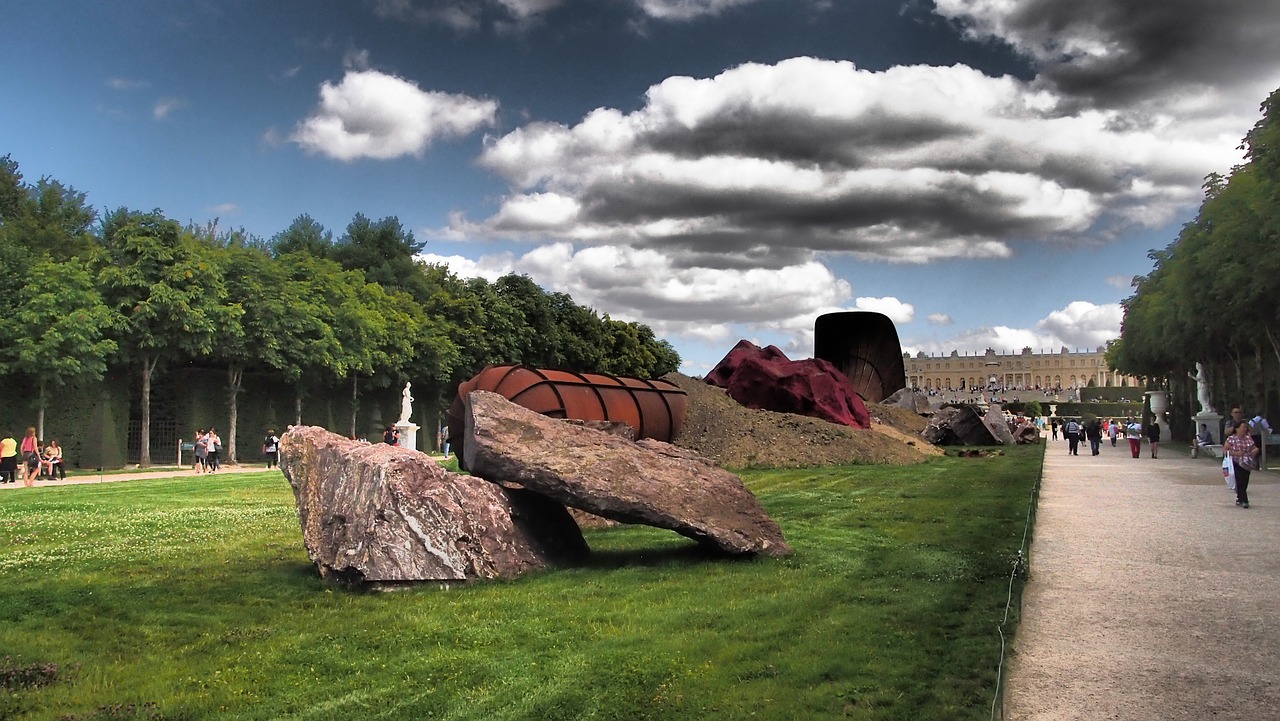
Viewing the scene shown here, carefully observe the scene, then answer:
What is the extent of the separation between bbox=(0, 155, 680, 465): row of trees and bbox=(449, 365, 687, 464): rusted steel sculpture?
52.3 feet

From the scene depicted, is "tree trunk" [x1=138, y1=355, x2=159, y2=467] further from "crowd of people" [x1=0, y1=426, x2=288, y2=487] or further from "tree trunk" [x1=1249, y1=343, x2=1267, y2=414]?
"tree trunk" [x1=1249, y1=343, x2=1267, y2=414]

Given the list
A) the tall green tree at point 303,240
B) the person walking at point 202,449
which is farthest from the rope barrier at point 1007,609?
the tall green tree at point 303,240

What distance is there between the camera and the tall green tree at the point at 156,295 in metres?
32.8

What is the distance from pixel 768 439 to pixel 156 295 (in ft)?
69.4

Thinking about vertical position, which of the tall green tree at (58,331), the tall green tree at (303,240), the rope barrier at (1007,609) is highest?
the tall green tree at (303,240)

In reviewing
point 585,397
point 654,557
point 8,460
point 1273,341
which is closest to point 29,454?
point 8,460

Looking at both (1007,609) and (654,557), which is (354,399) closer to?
(654,557)

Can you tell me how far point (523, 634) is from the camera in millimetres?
6414

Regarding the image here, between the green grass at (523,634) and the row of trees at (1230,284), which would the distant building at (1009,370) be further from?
the green grass at (523,634)

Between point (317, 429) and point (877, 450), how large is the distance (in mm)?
19243

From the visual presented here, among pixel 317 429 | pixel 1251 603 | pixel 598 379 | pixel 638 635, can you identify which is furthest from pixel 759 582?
pixel 598 379

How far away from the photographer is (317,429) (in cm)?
1002

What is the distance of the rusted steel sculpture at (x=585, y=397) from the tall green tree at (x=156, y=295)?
15796mm

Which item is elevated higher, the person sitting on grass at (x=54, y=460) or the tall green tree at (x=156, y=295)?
the tall green tree at (x=156, y=295)
